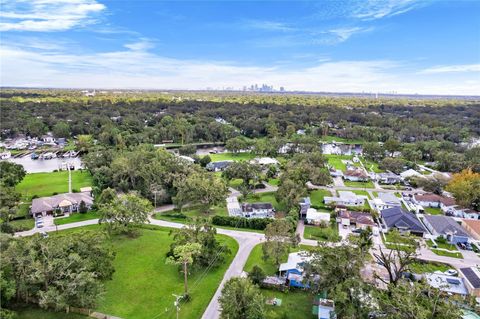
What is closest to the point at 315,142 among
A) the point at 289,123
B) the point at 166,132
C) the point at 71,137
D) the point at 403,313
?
the point at 289,123

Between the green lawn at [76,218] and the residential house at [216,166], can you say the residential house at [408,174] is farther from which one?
the green lawn at [76,218]

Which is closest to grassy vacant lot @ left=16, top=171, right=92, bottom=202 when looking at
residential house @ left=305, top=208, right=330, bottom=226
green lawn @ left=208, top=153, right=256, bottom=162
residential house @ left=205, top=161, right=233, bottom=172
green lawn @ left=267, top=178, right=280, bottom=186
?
residential house @ left=205, top=161, right=233, bottom=172

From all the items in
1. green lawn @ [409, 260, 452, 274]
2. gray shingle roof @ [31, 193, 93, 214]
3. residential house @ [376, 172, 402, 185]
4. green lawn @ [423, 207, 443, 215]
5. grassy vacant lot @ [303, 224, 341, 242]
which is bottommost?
green lawn @ [409, 260, 452, 274]

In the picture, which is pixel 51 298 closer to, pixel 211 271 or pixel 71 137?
pixel 211 271

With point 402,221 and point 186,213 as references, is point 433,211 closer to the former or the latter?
point 402,221

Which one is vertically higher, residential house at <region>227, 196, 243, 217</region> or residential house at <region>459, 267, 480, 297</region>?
residential house at <region>227, 196, 243, 217</region>

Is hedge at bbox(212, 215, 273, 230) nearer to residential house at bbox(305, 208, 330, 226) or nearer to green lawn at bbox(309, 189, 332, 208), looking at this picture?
residential house at bbox(305, 208, 330, 226)
